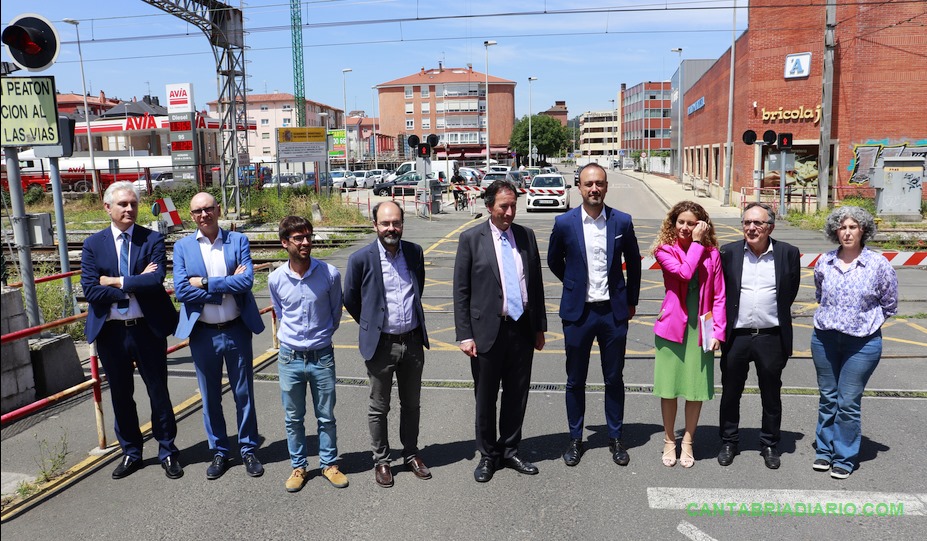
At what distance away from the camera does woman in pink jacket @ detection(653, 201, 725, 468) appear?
4.77 m

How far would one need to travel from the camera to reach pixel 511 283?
4.79 m

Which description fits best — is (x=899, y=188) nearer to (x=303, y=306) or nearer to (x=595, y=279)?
(x=595, y=279)

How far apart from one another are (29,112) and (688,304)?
5737mm

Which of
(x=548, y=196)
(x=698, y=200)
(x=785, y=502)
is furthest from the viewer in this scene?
(x=698, y=200)

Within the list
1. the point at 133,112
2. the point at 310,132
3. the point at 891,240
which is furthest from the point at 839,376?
the point at 133,112

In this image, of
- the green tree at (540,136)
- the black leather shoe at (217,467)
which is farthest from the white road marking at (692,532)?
the green tree at (540,136)

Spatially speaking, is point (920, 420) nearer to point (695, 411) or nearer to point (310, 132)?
point (695, 411)

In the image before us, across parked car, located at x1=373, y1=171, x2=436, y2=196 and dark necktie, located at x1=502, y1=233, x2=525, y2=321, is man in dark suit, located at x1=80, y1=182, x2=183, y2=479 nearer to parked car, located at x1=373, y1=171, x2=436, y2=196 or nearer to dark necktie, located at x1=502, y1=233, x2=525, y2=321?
dark necktie, located at x1=502, y1=233, x2=525, y2=321

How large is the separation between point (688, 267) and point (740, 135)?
99.2 feet

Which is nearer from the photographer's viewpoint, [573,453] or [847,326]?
[847,326]

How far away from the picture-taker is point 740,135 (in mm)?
32375

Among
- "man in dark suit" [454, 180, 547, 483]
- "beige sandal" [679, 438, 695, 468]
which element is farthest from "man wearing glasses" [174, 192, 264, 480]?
"beige sandal" [679, 438, 695, 468]

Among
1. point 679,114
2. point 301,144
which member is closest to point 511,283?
point 301,144

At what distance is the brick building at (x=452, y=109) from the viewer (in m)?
109
